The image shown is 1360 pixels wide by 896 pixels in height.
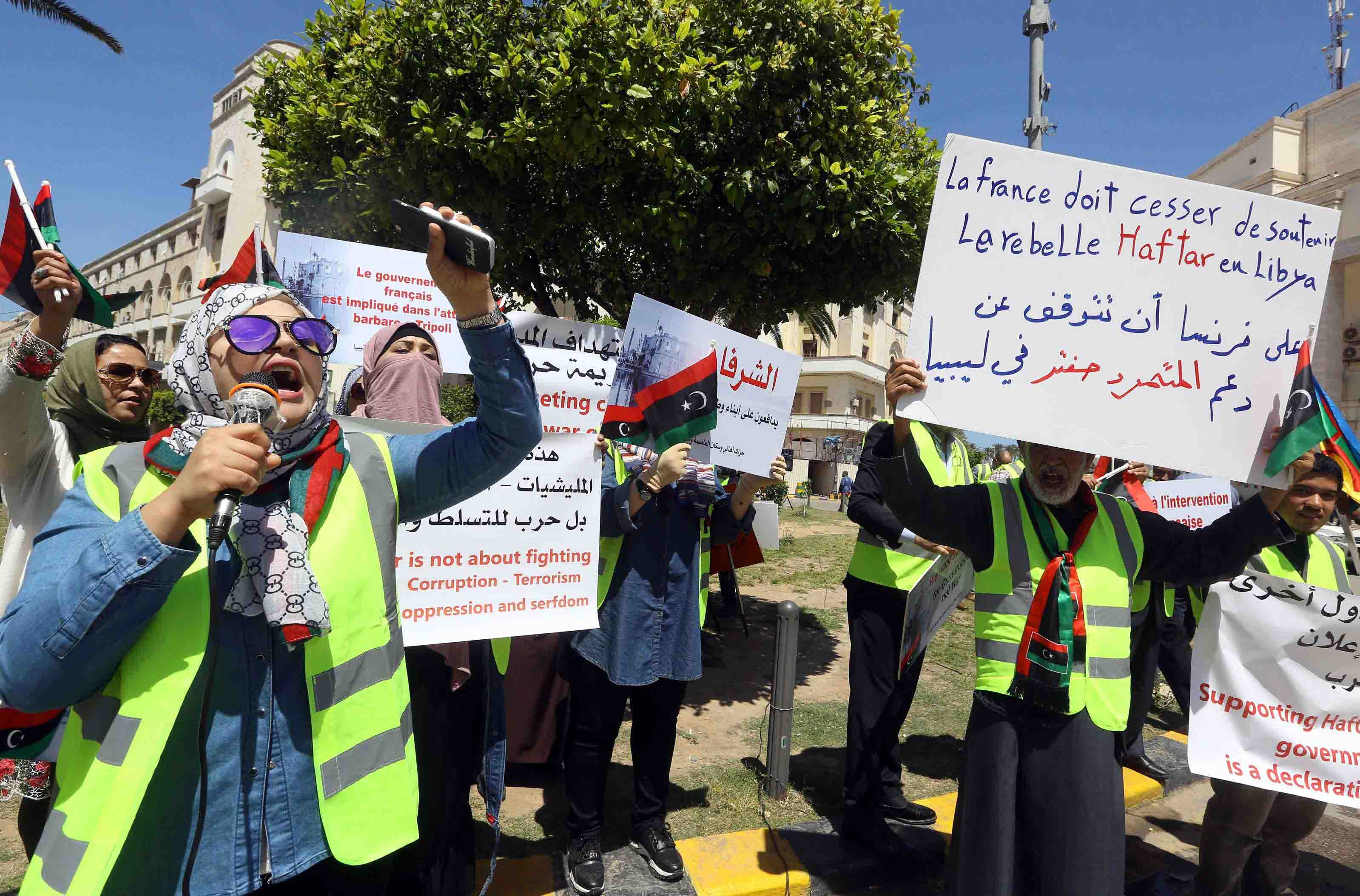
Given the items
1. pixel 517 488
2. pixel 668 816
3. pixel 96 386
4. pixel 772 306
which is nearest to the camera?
pixel 96 386

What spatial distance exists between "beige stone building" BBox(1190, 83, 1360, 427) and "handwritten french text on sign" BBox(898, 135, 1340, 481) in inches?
1011

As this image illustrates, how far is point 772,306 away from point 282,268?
3.38 meters

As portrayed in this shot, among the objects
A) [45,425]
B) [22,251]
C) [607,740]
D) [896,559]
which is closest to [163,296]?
[45,425]

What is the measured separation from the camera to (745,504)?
10.7ft

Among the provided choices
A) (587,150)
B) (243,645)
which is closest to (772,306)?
(587,150)

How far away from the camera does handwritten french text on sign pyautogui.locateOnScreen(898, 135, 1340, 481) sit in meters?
2.17

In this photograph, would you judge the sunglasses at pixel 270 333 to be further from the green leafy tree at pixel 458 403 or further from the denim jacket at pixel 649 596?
the green leafy tree at pixel 458 403

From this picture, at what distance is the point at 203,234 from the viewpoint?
43406 mm

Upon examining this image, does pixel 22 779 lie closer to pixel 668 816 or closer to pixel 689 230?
pixel 668 816

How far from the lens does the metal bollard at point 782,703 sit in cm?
361

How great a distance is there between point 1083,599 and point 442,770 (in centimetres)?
206

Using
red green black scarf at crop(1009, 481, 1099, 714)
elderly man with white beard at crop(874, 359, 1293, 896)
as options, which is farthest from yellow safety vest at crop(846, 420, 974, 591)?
red green black scarf at crop(1009, 481, 1099, 714)

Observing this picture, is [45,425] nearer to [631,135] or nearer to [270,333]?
[270,333]

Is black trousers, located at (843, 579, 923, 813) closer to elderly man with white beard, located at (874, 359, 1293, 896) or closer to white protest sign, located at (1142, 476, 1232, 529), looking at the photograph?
elderly man with white beard, located at (874, 359, 1293, 896)
